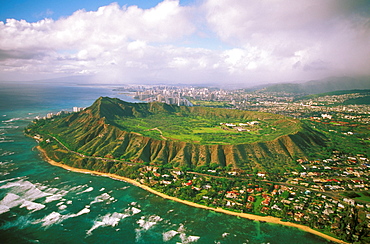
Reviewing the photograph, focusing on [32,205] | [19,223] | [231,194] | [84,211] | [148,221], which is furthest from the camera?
→ [231,194]

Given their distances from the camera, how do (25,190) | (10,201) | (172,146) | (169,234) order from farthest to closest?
(172,146)
(25,190)
(10,201)
(169,234)

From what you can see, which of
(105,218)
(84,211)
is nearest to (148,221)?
(105,218)

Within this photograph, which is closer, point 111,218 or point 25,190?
point 111,218

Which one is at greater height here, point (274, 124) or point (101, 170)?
point (274, 124)

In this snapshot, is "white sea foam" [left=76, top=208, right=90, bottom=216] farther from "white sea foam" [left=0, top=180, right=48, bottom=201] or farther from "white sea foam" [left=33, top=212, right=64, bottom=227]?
"white sea foam" [left=0, top=180, right=48, bottom=201]

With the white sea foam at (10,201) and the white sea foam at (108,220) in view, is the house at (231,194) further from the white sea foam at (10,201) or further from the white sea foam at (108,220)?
the white sea foam at (10,201)

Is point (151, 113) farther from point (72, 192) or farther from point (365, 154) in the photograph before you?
point (365, 154)

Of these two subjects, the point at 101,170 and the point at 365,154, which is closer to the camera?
the point at 101,170

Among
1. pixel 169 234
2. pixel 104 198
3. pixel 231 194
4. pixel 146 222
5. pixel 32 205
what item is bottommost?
pixel 169 234

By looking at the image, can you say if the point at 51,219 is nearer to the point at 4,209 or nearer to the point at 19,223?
the point at 19,223

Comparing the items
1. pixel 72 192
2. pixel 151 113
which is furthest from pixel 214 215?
pixel 151 113

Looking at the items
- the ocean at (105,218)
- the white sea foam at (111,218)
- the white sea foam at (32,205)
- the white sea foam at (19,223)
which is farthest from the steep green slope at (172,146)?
the white sea foam at (19,223)
